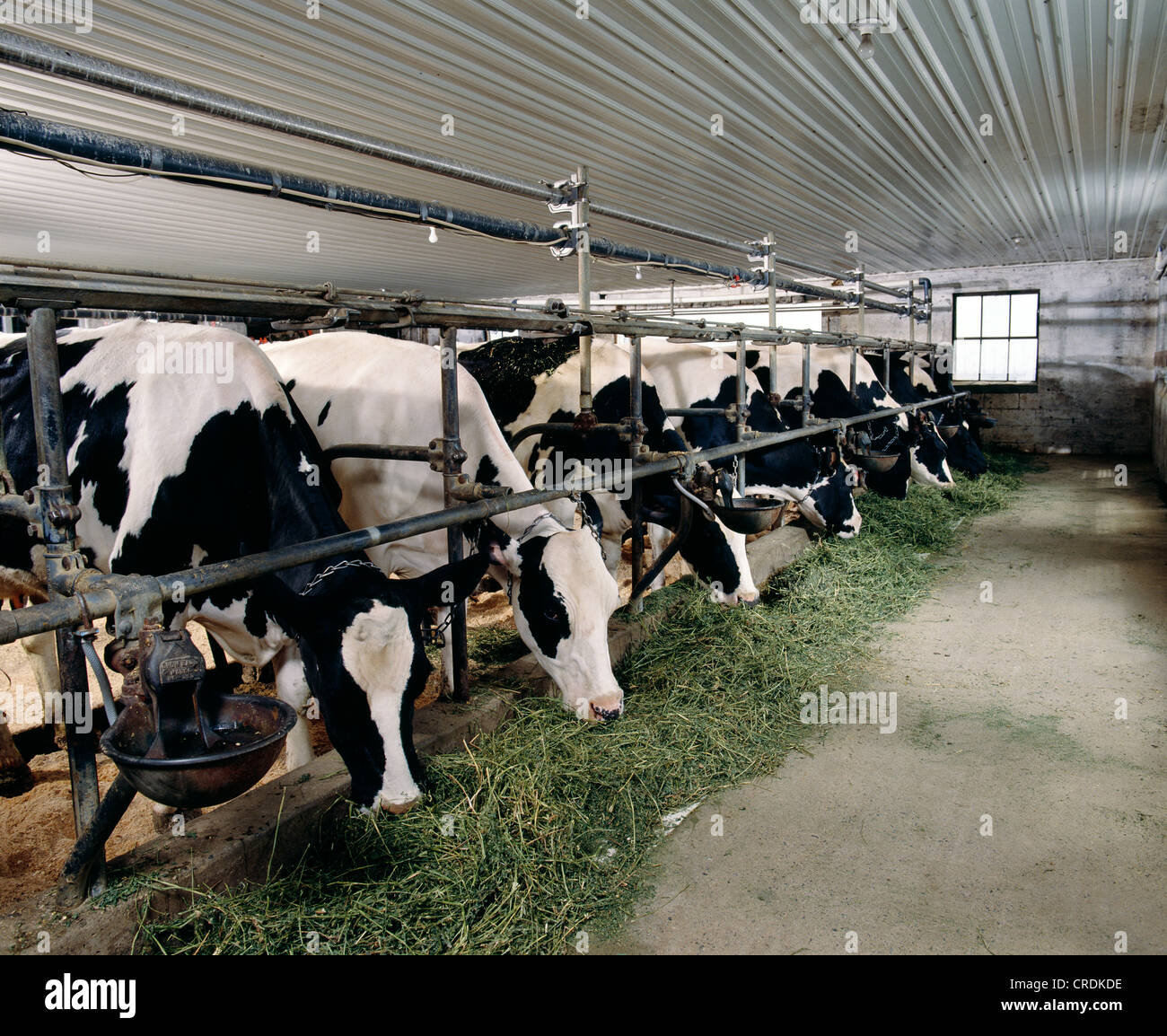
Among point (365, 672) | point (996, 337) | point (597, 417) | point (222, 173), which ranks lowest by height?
point (365, 672)

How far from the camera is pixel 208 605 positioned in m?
3.30

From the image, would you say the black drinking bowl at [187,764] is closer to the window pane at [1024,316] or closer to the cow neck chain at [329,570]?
the cow neck chain at [329,570]

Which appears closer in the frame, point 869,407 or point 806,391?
point 806,391

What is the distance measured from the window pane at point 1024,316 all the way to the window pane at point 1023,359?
→ 0.45ft

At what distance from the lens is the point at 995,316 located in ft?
53.4

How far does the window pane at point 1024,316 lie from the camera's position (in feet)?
52.2

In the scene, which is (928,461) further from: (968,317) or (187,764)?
(187,764)

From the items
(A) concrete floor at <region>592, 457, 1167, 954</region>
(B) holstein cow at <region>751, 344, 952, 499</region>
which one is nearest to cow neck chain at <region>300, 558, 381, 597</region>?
(A) concrete floor at <region>592, 457, 1167, 954</region>

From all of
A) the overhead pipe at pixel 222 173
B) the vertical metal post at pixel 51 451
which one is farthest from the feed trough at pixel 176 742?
the overhead pipe at pixel 222 173

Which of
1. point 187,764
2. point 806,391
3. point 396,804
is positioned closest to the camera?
point 187,764

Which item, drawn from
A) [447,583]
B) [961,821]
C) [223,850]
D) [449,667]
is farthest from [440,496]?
[961,821]

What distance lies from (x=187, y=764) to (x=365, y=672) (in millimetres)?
1076
